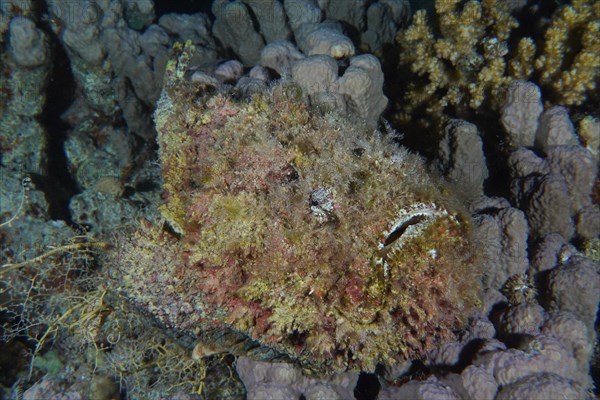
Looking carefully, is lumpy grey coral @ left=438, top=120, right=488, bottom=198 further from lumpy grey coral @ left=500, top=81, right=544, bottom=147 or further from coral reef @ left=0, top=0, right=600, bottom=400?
lumpy grey coral @ left=500, top=81, right=544, bottom=147

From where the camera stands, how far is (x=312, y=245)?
201 cm

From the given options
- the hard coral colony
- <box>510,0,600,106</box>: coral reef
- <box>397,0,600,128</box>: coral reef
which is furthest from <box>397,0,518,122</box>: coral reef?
the hard coral colony

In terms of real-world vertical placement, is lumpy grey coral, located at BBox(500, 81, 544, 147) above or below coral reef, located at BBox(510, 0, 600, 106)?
below

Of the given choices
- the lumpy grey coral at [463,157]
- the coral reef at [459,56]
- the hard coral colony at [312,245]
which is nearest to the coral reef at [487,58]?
the coral reef at [459,56]

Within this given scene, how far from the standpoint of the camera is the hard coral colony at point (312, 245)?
198 centimetres

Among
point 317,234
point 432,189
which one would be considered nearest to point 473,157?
point 432,189

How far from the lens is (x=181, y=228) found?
257 centimetres

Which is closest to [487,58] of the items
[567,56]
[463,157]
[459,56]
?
[459,56]

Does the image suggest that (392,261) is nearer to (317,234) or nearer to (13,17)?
(317,234)

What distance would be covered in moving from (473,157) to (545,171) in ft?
1.86

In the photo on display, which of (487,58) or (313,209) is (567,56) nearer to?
(487,58)

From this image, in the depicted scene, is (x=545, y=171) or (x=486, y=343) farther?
(x=545, y=171)

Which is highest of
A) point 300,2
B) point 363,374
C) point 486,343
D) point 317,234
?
point 300,2

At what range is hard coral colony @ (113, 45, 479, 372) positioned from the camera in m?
1.98
